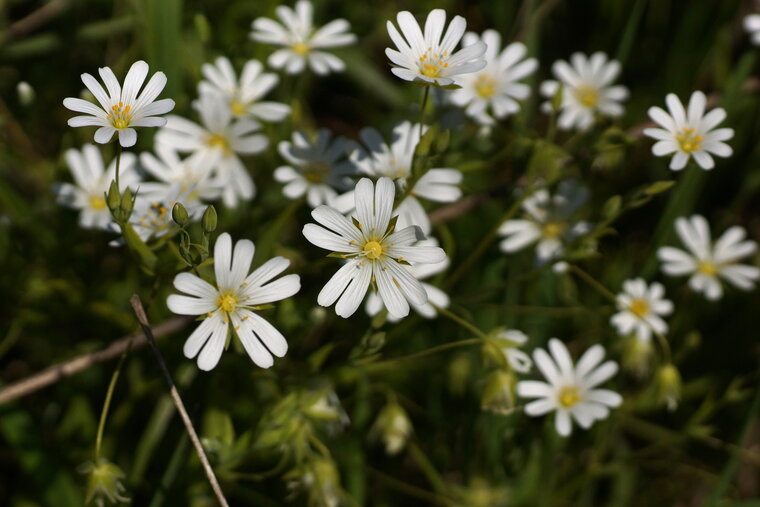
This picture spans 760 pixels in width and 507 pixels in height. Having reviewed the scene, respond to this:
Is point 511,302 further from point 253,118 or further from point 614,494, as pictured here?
point 253,118

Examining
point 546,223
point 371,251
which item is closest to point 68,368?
point 371,251

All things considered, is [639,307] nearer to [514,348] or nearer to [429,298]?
[514,348]

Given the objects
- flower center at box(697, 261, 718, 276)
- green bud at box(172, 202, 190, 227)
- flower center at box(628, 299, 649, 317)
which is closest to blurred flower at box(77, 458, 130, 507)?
green bud at box(172, 202, 190, 227)

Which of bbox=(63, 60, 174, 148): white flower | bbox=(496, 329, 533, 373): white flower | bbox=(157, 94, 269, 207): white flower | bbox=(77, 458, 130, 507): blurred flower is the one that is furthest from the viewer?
bbox=(157, 94, 269, 207): white flower

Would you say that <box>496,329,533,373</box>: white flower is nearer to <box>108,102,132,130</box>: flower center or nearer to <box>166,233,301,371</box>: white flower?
<box>166,233,301,371</box>: white flower

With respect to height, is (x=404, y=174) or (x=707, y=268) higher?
(x=404, y=174)

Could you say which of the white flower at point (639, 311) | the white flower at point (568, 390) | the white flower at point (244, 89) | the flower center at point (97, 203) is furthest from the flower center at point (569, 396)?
the flower center at point (97, 203)
